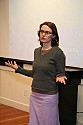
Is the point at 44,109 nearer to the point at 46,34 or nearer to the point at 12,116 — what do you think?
the point at 46,34

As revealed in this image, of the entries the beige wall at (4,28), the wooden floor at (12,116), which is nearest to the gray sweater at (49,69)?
the wooden floor at (12,116)

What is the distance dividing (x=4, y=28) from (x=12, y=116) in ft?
5.07

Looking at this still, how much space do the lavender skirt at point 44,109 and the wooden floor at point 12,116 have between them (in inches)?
58.8

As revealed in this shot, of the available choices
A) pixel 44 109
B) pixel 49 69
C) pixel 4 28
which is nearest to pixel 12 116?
pixel 4 28

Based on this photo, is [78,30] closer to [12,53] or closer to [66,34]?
[66,34]

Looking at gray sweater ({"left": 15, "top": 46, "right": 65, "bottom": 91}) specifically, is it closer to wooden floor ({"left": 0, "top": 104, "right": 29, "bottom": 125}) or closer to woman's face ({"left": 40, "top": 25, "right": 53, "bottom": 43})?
woman's face ({"left": 40, "top": 25, "right": 53, "bottom": 43})

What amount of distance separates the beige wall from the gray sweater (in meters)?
2.27

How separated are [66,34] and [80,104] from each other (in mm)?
973

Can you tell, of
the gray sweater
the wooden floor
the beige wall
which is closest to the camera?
the gray sweater

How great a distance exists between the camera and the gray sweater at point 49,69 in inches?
84.9

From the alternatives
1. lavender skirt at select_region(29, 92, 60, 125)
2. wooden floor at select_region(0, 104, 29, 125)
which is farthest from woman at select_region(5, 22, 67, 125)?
wooden floor at select_region(0, 104, 29, 125)

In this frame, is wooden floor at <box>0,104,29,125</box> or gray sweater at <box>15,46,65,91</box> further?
wooden floor at <box>0,104,29,125</box>

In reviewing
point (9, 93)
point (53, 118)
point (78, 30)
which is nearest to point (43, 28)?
point (53, 118)

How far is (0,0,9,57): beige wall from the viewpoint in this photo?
4336mm
